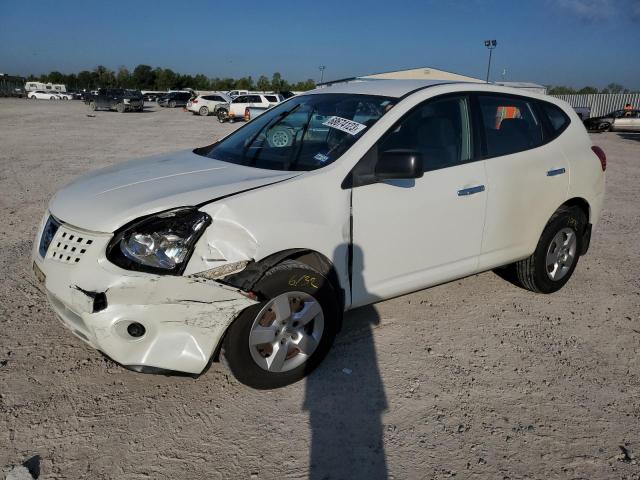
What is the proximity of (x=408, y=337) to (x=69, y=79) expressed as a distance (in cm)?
11378

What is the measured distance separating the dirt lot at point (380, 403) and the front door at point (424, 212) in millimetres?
492

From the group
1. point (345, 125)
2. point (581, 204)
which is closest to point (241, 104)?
point (581, 204)

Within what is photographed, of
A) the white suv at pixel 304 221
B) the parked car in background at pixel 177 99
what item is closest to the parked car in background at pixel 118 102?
the parked car in background at pixel 177 99

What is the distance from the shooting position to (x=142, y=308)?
2492 millimetres

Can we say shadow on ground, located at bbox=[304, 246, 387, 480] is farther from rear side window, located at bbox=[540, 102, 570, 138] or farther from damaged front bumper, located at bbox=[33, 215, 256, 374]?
rear side window, located at bbox=[540, 102, 570, 138]

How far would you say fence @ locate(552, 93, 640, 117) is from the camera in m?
36.5

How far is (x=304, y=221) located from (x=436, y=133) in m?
1.30

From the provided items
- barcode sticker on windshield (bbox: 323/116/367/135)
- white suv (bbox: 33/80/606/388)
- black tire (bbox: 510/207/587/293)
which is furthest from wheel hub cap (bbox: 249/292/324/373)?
black tire (bbox: 510/207/587/293)

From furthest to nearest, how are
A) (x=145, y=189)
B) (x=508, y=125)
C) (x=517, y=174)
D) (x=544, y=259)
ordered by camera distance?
(x=544, y=259) → (x=508, y=125) → (x=517, y=174) → (x=145, y=189)

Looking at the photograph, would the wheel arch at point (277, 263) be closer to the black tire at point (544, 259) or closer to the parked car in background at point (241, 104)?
the black tire at point (544, 259)

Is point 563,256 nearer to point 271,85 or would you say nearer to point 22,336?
point 22,336

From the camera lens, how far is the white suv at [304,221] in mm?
2559

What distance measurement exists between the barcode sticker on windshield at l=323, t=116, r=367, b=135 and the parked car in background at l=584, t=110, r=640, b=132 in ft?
90.8

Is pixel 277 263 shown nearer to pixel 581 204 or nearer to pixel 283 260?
pixel 283 260
